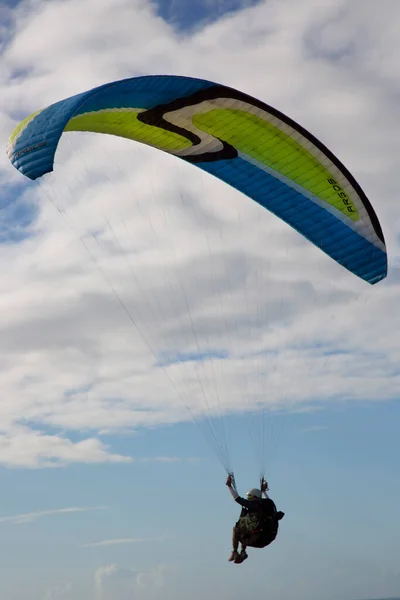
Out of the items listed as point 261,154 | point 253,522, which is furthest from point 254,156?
point 253,522

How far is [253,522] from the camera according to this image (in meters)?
21.6

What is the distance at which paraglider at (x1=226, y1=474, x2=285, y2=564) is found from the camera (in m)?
21.6

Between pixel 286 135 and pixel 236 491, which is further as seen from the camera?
pixel 286 135

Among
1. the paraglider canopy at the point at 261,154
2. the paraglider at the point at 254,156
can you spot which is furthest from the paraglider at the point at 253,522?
the paraglider canopy at the point at 261,154

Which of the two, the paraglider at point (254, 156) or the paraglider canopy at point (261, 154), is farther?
the paraglider canopy at point (261, 154)

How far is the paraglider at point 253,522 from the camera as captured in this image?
70.9 ft

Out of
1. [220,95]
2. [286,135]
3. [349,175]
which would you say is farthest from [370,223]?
[220,95]

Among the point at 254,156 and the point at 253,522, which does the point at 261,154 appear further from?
the point at 253,522

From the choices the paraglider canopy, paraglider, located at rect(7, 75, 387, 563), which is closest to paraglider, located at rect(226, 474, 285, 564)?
paraglider, located at rect(7, 75, 387, 563)

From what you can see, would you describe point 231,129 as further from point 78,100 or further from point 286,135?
point 78,100

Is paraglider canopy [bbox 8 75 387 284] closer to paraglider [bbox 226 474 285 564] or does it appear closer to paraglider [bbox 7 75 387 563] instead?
paraglider [bbox 7 75 387 563]

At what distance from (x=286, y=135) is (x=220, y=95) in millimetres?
1616

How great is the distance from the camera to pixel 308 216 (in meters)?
24.2

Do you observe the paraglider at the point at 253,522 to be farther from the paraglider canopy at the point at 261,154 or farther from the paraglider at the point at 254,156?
the paraglider canopy at the point at 261,154
